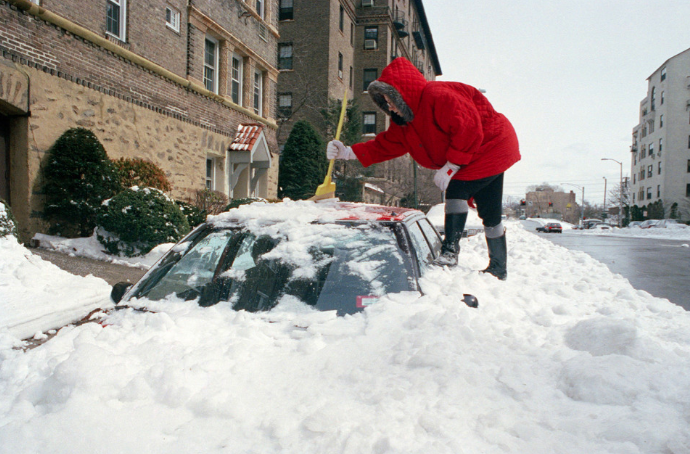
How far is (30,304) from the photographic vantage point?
486 cm

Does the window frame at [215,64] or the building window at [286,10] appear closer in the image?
the window frame at [215,64]

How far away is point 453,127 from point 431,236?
3.23ft

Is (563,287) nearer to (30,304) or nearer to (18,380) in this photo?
(18,380)

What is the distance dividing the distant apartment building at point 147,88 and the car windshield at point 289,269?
675 centimetres

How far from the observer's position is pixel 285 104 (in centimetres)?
2872

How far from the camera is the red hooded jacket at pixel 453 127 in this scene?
370 cm

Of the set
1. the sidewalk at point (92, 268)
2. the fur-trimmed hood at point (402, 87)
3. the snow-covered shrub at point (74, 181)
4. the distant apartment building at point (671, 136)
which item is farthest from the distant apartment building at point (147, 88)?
the distant apartment building at point (671, 136)

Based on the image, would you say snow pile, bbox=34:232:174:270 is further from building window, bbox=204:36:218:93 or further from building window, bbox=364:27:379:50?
building window, bbox=364:27:379:50

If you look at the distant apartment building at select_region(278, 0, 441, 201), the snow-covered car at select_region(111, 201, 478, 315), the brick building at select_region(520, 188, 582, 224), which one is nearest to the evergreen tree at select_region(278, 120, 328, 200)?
the distant apartment building at select_region(278, 0, 441, 201)

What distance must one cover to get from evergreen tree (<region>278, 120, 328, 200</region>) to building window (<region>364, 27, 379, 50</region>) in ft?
46.9

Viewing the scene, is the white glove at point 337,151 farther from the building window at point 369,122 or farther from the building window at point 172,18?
the building window at point 369,122

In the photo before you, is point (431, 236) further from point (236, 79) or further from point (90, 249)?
point (236, 79)

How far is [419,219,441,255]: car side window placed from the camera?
3.91 metres

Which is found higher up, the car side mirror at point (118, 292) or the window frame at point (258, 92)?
the window frame at point (258, 92)
